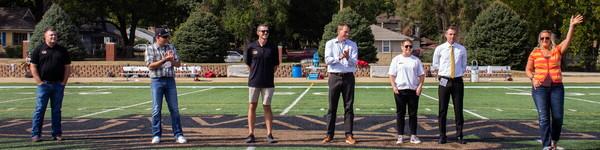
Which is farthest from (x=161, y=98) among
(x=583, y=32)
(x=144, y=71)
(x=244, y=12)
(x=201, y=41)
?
(x=244, y=12)

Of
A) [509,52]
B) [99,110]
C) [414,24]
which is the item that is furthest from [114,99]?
[414,24]

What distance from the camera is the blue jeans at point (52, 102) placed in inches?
356

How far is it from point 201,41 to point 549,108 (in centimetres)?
3477

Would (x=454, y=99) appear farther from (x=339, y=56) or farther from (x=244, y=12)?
(x=244, y=12)

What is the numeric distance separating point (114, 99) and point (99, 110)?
4.49m

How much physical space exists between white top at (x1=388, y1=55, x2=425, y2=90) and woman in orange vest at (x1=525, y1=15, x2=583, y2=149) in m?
1.47

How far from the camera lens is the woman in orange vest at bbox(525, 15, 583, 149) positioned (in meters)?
8.03

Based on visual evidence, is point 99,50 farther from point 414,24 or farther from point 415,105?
point 415,105

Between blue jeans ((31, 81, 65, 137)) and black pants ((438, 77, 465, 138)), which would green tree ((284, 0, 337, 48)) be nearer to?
blue jeans ((31, 81, 65, 137))

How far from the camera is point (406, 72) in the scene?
874 cm

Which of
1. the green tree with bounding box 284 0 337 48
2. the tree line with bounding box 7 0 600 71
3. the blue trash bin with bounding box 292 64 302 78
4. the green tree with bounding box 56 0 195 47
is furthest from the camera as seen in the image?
the green tree with bounding box 284 0 337 48

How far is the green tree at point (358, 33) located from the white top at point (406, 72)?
32.4 meters

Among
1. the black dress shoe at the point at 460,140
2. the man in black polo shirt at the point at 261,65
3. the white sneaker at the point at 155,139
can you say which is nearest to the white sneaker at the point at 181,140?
the white sneaker at the point at 155,139

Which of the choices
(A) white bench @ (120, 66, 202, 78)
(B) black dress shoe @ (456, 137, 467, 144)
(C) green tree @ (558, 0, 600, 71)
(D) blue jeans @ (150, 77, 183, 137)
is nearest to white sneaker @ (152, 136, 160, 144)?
(D) blue jeans @ (150, 77, 183, 137)
